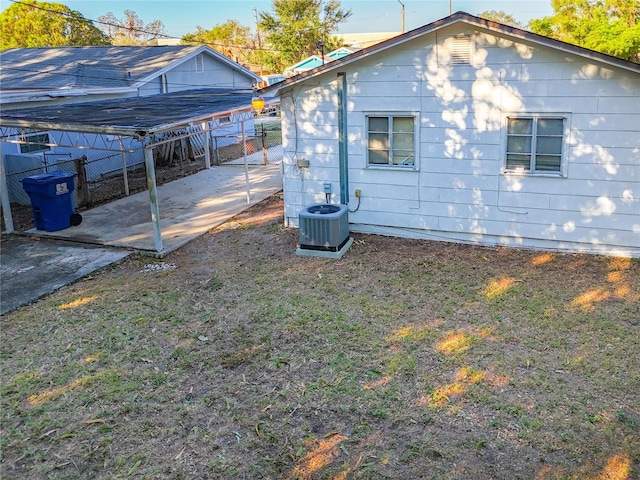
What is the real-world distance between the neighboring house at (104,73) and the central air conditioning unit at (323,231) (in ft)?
28.2

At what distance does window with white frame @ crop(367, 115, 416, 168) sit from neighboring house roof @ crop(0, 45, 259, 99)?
10.2 meters

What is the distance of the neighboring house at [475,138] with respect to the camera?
27.3 ft

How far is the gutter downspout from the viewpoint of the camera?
9531 mm

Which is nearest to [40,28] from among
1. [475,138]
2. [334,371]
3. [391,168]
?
[391,168]

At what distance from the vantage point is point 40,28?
129ft

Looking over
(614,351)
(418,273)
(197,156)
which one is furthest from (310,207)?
(197,156)

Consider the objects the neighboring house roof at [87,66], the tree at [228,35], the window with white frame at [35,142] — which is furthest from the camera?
the tree at [228,35]

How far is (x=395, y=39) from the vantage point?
871 centimetres

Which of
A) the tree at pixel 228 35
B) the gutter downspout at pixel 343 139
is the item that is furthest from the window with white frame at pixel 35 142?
the tree at pixel 228 35

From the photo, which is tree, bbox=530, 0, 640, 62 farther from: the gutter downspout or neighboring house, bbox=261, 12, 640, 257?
the gutter downspout

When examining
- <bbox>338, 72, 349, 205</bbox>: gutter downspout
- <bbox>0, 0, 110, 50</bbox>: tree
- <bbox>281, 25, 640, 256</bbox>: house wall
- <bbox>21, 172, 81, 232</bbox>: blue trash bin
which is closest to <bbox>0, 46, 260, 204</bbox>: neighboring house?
<bbox>21, 172, 81, 232</bbox>: blue trash bin

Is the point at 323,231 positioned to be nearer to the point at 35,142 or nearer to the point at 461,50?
the point at 461,50

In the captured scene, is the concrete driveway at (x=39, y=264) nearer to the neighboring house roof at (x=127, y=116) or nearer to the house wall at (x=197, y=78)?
the neighboring house roof at (x=127, y=116)

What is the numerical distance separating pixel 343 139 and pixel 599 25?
20.4 m
